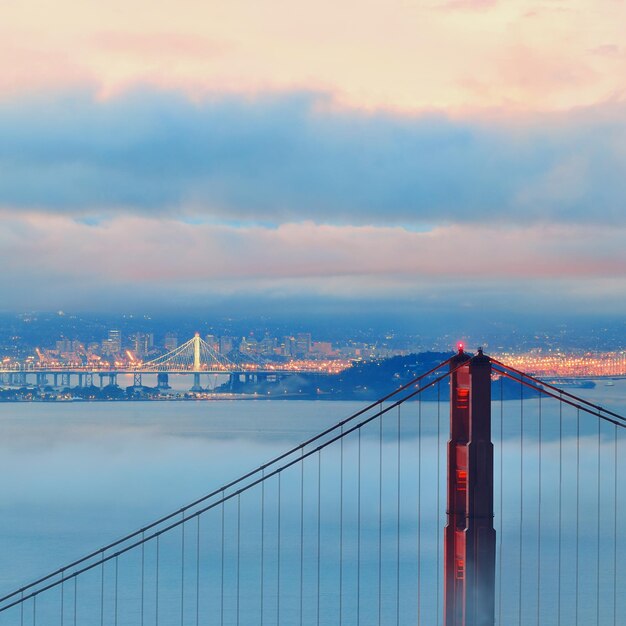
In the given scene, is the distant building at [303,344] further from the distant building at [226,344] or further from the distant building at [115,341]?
the distant building at [115,341]

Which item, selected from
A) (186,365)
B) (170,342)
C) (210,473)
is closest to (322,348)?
(170,342)

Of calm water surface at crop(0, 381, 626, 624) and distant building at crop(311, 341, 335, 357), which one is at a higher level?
distant building at crop(311, 341, 335, 357)

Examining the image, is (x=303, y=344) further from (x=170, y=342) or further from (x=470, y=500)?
(x=470, y=500)

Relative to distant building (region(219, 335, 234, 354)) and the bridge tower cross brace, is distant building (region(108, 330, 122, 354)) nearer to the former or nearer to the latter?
distant building (region(219, 335, 234, 354))

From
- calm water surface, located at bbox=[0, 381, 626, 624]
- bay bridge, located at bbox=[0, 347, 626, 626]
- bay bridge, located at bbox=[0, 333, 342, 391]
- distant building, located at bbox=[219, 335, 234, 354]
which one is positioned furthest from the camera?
distant building, located at bbox=[219, 335, 234, 354]

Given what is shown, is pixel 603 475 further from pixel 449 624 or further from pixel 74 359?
pixel 74 359

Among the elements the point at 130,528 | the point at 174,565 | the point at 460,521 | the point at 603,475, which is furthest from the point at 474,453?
the point at 603,475

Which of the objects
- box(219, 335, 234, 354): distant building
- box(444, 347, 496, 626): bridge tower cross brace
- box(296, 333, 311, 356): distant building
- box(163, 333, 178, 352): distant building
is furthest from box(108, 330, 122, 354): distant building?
box(444, 347, 496, 626): bridge tower cross brace
